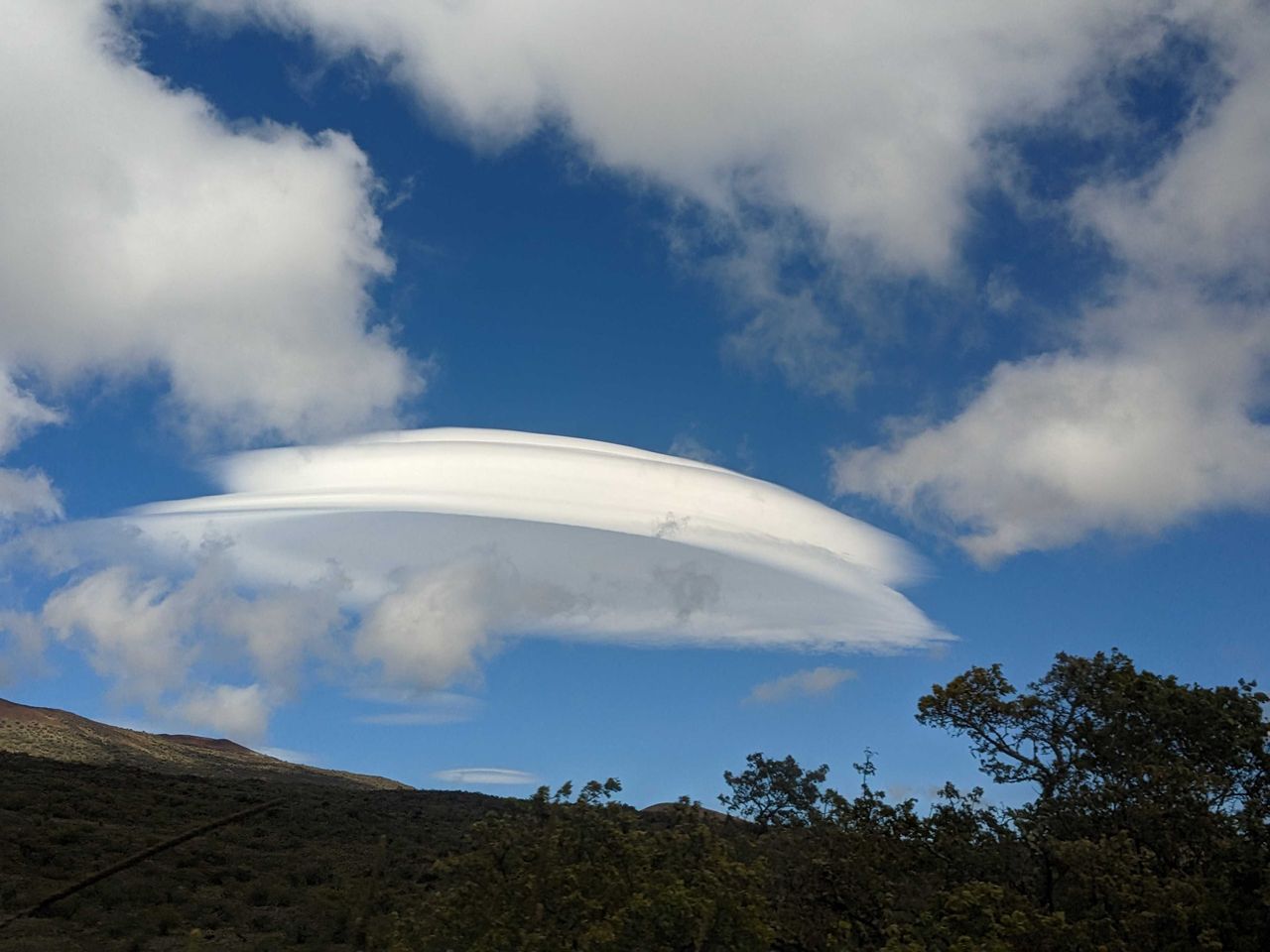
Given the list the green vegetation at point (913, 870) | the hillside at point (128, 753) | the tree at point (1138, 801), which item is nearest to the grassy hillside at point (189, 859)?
the green vegetation at point (913, 870)

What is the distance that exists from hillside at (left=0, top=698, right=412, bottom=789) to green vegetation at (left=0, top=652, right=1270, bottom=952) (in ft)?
201

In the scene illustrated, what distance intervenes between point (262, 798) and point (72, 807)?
42.4ft

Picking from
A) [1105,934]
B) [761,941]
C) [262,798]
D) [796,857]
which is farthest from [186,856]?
[1105,934]

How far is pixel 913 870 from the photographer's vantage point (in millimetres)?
18344

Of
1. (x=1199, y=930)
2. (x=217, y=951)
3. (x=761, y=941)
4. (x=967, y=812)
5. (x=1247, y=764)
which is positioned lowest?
(x=217, y=951)

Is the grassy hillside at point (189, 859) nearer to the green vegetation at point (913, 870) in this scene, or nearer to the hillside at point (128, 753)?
the green vegetation at point (913, 870)

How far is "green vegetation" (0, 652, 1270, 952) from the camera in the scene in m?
13.7

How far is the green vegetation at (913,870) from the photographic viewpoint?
13656 millimetres

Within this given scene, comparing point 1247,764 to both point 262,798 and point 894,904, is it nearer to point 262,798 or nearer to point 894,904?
point 894,904

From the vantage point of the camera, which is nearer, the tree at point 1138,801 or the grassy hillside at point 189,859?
the tree at point 1138,801

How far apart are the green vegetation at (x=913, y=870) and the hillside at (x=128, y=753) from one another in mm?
61347

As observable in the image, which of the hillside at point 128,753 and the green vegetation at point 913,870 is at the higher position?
the hillside at point 128,753

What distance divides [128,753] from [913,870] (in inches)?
3732

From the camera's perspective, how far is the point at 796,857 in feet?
59.6
